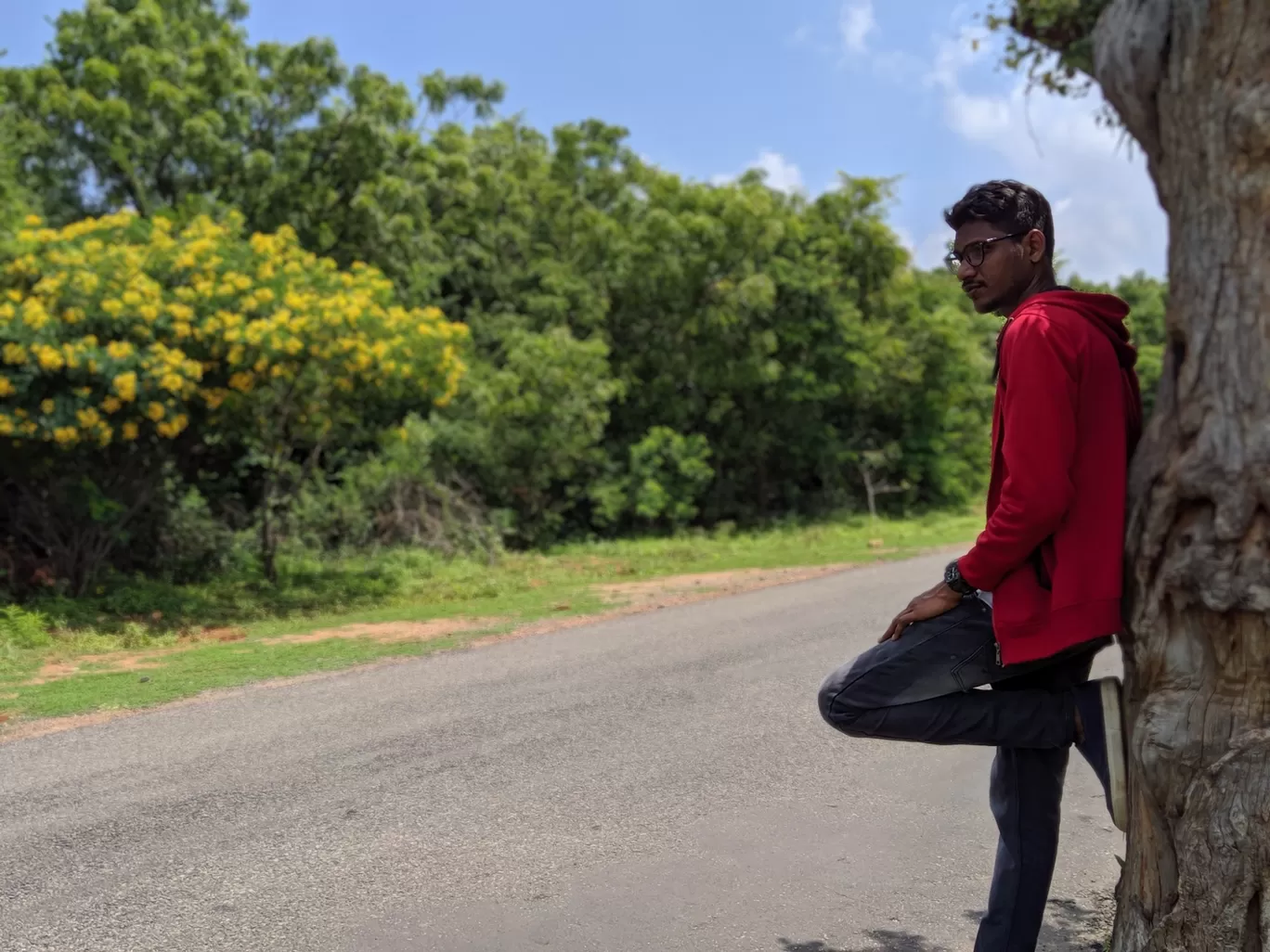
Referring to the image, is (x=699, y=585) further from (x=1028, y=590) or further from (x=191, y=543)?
(x=1028, y=590)

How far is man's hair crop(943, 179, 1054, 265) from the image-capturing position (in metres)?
2.89

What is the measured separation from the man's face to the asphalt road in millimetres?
2111

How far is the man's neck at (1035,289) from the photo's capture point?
9.63 feet

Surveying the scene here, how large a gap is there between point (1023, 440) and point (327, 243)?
22.4 metres

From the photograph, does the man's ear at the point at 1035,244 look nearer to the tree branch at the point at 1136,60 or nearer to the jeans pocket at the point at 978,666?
the tree branch at the point at 1136,60

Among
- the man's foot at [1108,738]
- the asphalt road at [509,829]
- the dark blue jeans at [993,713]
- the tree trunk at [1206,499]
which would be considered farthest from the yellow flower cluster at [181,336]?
the tree trunk at [1206,499]

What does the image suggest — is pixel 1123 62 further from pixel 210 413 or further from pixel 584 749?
pixel 210 413

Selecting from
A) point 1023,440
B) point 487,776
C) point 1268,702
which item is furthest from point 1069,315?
point 487,776

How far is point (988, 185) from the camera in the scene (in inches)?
116

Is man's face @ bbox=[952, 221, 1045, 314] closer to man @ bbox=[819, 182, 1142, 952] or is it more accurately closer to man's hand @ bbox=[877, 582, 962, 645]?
man @ bbox=[819, 182, 1142, 952]

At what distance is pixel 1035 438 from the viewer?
2.54 meters

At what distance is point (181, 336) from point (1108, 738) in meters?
11.1

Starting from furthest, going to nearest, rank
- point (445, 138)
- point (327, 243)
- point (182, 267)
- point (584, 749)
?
point (445, 138) → point (327, 243) → point (182, 267) → point (584, 749)

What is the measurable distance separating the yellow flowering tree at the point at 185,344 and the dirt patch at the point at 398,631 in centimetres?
293
